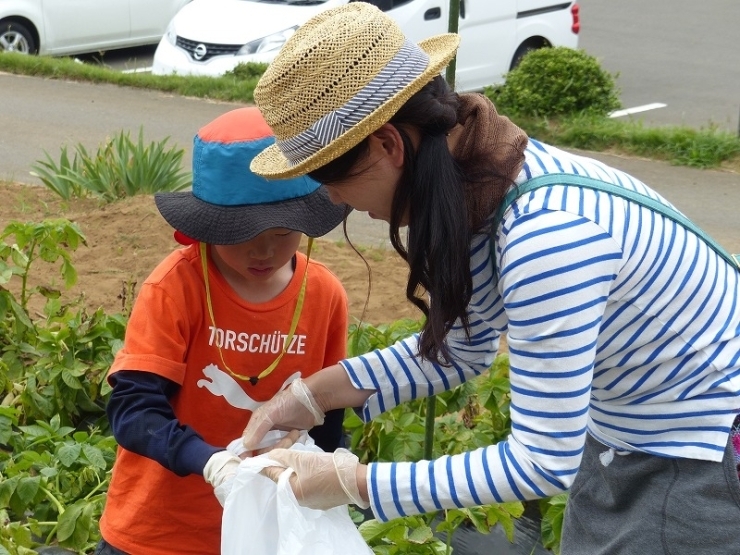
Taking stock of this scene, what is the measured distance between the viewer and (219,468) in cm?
207

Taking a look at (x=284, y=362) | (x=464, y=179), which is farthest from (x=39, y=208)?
(x=464, y=179)

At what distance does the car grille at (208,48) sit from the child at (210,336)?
25.6ft

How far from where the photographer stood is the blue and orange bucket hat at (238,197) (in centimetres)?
215

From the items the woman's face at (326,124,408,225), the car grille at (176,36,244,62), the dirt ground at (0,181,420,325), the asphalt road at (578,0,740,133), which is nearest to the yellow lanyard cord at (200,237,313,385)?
the woman's face at (326,124,408,225)

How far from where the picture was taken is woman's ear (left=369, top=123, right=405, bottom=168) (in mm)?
1684

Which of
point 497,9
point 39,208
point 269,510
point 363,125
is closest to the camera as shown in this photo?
point 363,125

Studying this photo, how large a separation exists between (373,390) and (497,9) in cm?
783

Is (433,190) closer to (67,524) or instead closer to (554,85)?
(67,524)

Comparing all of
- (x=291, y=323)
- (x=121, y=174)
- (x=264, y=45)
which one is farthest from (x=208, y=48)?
(x=291, y=323)

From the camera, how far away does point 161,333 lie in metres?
2.17

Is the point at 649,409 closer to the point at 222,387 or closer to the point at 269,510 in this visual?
the point at 269,510

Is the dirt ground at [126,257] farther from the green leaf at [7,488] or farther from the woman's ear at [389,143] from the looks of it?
the woman's ear at [389,143]

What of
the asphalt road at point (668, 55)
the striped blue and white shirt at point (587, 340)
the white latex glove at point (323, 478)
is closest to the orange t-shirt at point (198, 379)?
the white latex glove at point (323, 478)

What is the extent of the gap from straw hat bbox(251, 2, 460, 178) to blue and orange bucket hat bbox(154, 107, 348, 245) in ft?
1.34
